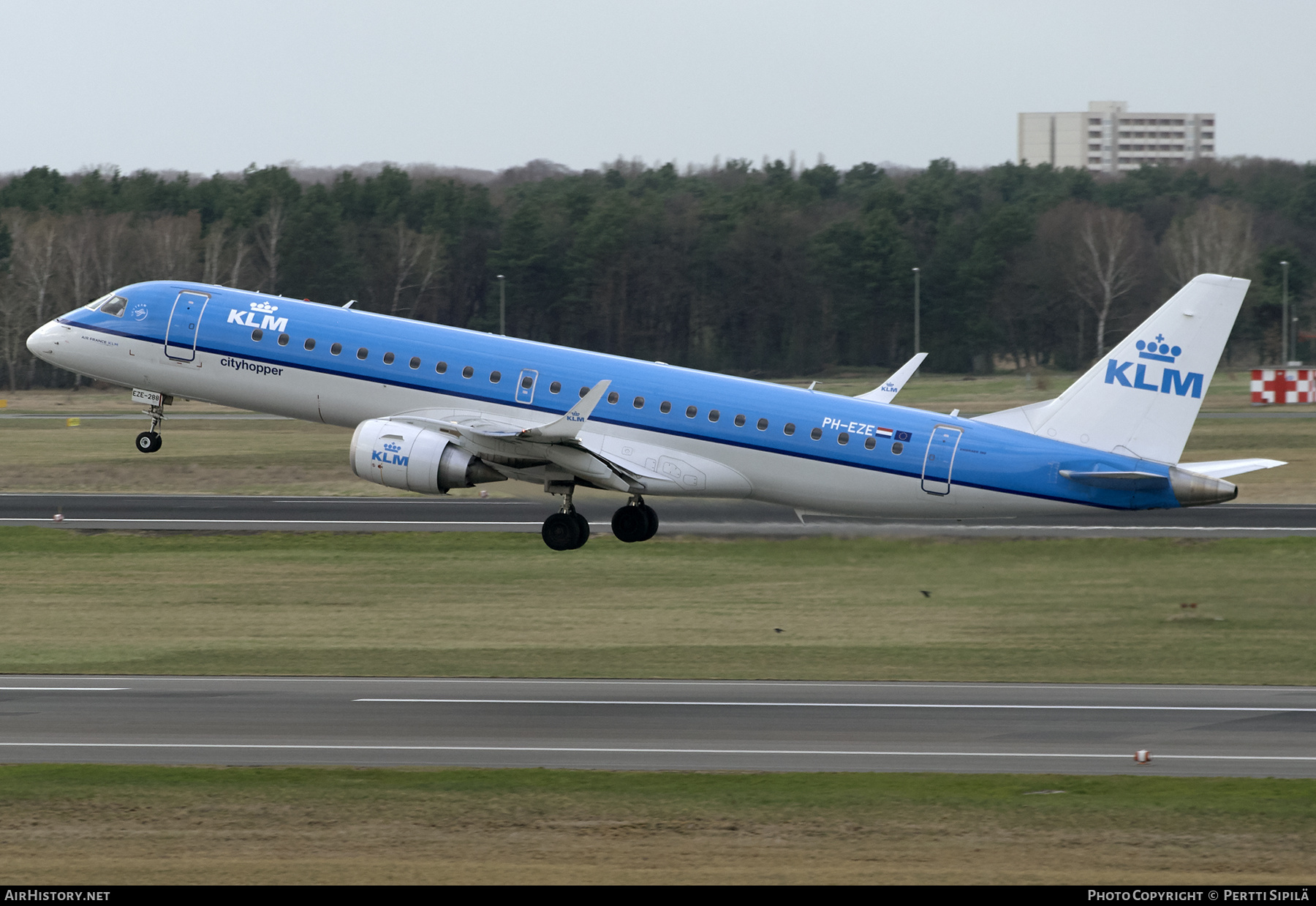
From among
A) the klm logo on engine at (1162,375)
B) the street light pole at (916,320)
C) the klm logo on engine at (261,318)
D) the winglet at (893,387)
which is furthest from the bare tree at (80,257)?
the klm logo on engine at (1162,375)

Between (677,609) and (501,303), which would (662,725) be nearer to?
(677,609)

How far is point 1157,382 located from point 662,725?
51.2 ft

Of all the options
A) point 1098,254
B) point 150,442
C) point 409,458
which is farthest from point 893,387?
point 1098,254

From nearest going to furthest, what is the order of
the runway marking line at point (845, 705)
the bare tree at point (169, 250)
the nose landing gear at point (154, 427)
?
the runway marking line at point (845, 705) < the nose landing gear at point (154, 427) < the bare tree at point (169, 250)

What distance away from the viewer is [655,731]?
2830 cm

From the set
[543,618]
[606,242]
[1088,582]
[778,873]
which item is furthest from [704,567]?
[606,242]

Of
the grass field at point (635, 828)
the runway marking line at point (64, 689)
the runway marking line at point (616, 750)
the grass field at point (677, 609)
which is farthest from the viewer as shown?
the grass field at point (677, 609)

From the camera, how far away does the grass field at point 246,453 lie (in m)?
66.9

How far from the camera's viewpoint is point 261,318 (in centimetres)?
3959

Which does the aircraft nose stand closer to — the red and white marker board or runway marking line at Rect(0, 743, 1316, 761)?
runway marking line at Rect(0, 743, 1316, 761)

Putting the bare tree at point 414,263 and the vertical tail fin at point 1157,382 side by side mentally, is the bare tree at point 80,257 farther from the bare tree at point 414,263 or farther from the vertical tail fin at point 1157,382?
the vertical tail fin at point 1157,382

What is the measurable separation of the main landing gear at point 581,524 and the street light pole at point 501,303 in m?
86.1

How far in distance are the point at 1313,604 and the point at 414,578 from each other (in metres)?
25.5

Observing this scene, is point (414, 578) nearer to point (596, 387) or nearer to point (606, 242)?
point (596, 387)
